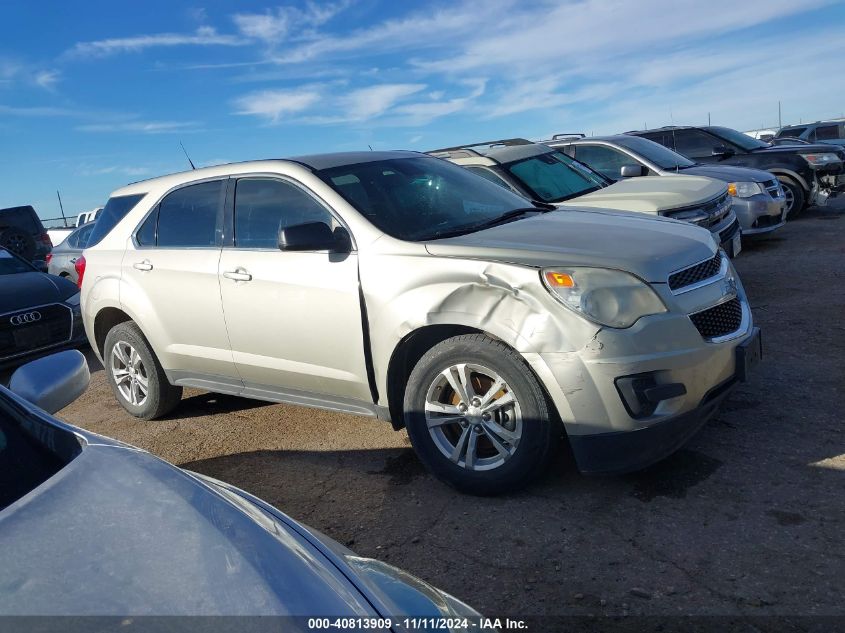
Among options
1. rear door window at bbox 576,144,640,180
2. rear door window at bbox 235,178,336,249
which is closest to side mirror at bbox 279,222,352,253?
rear door window at bbox 235,178,336,249

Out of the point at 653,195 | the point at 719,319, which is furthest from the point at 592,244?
the point at 653,195

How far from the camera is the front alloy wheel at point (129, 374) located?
546 cm

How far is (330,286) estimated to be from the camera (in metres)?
4.06

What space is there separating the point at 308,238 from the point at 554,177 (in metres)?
4.66

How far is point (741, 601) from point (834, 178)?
12158mm

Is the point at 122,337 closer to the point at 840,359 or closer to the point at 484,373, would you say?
the point at 484,373

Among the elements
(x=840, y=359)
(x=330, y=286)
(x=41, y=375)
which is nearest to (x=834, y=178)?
(x=840, y=359)

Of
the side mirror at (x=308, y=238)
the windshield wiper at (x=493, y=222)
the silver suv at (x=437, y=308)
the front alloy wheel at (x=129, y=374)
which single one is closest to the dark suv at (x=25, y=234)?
the front alloy wheel at (x=129, y=374)

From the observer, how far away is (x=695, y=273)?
12.1ft

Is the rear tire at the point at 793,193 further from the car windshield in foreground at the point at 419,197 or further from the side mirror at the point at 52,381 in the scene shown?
the side mirror at the point at 52,381

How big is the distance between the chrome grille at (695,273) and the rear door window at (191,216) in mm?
2768

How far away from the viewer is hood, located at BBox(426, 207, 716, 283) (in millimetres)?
3459

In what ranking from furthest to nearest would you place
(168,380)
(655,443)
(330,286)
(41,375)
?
(168,380), (330,286), (655,443), (41,375)

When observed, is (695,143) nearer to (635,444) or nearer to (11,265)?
(11,265)
